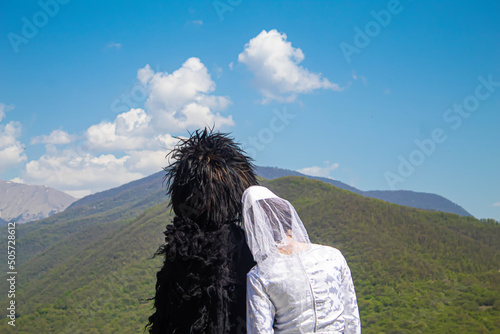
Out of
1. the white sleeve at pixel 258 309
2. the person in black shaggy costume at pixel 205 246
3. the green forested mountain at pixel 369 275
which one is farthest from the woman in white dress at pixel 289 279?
the green forested mountain at pixel 369 275

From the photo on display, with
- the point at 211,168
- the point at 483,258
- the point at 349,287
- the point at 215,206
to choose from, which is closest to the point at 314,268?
the point at 349,287

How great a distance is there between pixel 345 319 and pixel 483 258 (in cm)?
3546

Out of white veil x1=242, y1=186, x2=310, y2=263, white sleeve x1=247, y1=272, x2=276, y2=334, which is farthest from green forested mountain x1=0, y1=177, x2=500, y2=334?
white sleeve x1=247, y1=272, x2=276, y2=334

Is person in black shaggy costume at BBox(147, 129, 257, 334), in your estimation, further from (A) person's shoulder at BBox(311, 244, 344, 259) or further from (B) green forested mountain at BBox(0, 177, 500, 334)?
(B) green forested mountain at BBox(0, 177, 500, 334)

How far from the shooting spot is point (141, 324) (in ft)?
103

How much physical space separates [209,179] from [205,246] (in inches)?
18.4

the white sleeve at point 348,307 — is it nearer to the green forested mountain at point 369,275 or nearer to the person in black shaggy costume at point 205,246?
the person in black shaggy costume at point 205,246

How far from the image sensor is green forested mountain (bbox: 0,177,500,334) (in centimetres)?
2795

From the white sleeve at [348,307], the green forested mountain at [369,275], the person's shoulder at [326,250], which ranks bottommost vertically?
the green forested mountain at [369,275]

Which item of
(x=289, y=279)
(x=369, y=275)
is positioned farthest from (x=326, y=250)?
(x=369, y=275)

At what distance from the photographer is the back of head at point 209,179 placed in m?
2.85

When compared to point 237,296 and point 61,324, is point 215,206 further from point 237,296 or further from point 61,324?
point 61,324

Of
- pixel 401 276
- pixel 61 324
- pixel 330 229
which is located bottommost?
pixel 61 324

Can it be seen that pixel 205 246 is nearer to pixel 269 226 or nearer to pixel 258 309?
pixel 269 226
